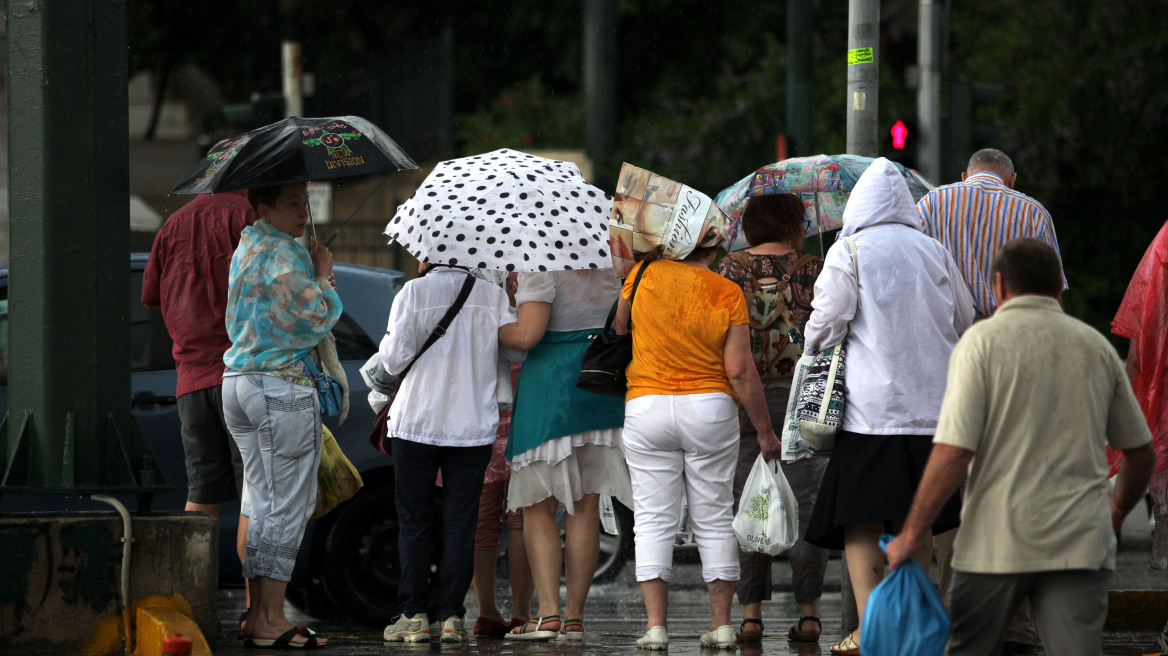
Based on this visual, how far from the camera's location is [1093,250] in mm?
17062

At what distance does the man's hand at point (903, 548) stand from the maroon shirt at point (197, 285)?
9.94 feet

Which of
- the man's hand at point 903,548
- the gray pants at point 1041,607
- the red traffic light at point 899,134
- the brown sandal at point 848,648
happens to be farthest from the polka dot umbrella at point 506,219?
the red traffic light at point 899,134

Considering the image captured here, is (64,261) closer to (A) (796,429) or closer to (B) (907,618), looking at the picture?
(A) (796,429)

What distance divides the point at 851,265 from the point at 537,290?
1.27m

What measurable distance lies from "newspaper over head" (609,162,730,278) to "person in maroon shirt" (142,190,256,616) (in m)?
1.53

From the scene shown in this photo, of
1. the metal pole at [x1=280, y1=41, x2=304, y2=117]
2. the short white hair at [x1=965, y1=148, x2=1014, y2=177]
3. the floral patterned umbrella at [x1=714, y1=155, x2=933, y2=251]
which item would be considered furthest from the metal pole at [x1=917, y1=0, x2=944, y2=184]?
the short white hair at [x1=965, y1=148, x2=1014, y2=177]

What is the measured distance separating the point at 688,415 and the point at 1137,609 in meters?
2.71

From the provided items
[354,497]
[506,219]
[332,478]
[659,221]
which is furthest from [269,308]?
[354,497]

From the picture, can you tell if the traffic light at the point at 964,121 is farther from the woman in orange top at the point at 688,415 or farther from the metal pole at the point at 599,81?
the woman in orange top at the point at 688,415

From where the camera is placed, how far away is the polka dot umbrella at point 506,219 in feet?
19.9

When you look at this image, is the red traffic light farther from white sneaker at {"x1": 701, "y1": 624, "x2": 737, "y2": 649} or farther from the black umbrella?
white sneaker at {"x1": 701, "y1": 624, "x2": 737, "y2": 649}

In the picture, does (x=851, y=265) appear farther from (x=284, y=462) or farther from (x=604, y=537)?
(x=604, y=537)

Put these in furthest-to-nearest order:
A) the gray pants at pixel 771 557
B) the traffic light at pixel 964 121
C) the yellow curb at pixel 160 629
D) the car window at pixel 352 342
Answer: the traffic light at pixel 964 121
the car window at pixel 352 342
the gray pants at pixel 771 557
the yellow curb at pixel 160 629

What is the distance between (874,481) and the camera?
5.59 metres
